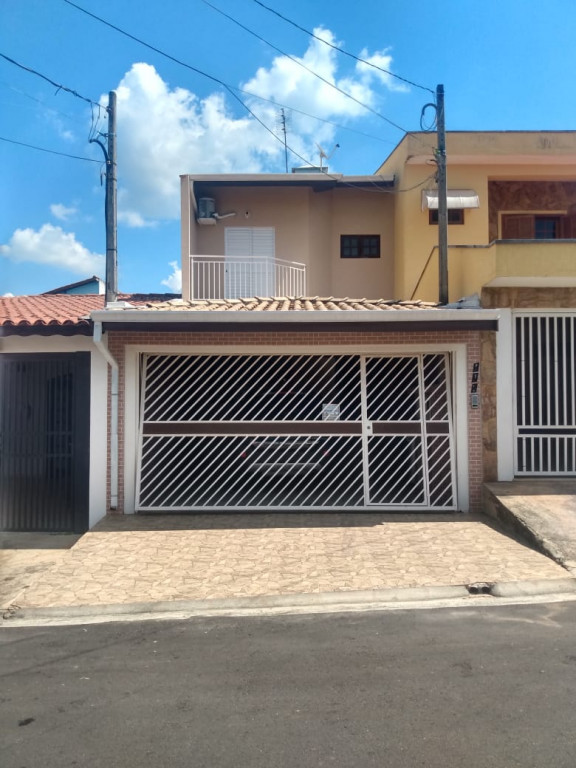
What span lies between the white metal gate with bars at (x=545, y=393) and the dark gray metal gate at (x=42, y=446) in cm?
671

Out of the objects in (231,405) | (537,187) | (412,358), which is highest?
(537,187)

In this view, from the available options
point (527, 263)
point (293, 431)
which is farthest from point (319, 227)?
point (293, 431)

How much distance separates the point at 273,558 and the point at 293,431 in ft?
8.53

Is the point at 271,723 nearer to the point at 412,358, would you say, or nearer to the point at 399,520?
the point at 399,520

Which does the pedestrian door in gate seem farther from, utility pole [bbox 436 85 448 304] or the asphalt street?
the asphalt street

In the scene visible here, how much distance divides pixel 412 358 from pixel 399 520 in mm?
2606

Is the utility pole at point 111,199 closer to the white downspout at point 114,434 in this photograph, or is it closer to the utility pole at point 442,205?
the white downspout at point 114,434

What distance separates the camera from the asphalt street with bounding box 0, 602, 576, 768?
3.04 metres

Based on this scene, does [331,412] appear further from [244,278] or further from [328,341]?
[244,278]

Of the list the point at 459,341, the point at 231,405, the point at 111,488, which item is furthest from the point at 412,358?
the point at 111,488

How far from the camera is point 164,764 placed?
2.95 meters

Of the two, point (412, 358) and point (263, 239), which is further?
point (263, 239)

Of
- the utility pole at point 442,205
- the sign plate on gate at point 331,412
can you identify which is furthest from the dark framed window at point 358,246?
the sign plate on gate at point 331,412

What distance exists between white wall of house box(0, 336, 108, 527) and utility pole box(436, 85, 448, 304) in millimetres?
6072
